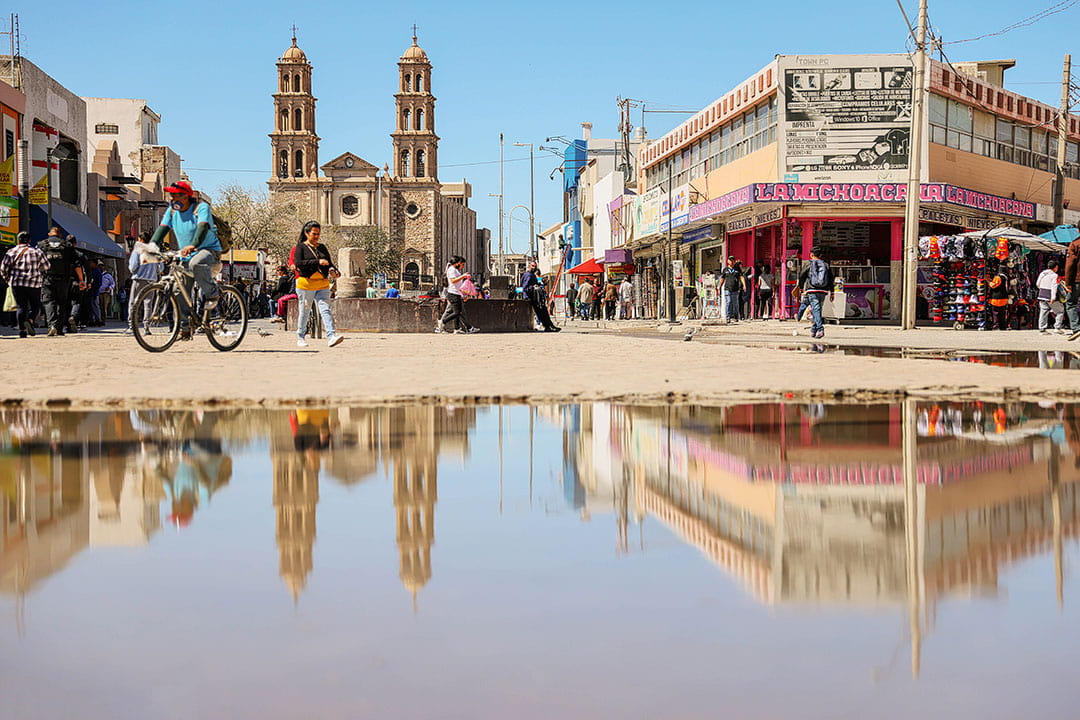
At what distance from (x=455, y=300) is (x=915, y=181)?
10.6m

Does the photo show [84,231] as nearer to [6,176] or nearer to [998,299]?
[6,176]

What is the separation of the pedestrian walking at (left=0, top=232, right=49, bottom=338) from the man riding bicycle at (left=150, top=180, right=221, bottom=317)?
19.4ft

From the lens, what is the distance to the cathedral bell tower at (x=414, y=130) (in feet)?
405

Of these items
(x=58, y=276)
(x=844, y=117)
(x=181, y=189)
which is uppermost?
(x=844, y=117)

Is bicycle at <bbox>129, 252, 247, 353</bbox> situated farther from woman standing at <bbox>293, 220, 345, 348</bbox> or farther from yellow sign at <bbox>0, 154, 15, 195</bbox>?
yellow sign at <bbox>0, 154, 15, 195</bbox>

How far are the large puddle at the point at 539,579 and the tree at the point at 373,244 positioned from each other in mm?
110784

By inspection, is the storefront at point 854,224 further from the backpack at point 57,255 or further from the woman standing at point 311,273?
the woman standing at point 311,273

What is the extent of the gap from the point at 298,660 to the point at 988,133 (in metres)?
36.9

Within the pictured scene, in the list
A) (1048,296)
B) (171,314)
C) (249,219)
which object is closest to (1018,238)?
(1048,296)

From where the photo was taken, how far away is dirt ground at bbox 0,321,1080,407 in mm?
7465

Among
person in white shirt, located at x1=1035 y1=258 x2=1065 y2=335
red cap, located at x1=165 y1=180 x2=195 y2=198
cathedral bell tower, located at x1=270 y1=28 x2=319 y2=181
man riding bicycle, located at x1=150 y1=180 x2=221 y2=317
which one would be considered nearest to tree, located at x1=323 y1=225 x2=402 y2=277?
cathedral bell tower, located at x1=270 y1=28 x2=319 y2=181

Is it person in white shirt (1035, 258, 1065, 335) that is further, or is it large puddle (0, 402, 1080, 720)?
person in white shirt (1035, 258, 1065, 335)

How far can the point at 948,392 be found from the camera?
307 inches

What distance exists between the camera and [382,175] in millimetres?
122375
